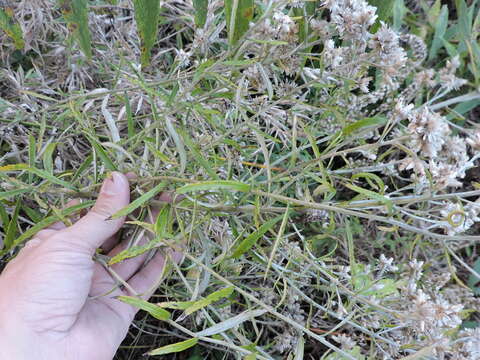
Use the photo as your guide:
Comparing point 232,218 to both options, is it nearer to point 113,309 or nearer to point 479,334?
point 113,309

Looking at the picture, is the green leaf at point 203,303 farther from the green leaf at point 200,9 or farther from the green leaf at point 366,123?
the green leaf at point 200,9

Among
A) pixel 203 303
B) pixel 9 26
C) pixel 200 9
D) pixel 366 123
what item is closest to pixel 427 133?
pixel 366 123

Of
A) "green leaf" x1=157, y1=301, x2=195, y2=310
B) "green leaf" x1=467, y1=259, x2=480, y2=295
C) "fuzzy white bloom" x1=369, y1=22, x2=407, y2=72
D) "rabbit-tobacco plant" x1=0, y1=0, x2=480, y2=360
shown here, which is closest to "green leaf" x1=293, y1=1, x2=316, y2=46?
"rabbit-tobacco plant" x1=0, y1=0, x2=480, y2=360

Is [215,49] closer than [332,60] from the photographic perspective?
No

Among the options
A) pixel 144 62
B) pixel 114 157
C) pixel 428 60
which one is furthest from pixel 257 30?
pixel 428 60

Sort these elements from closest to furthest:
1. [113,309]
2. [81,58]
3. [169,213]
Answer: [169,213] < [113,309] < [81,58]

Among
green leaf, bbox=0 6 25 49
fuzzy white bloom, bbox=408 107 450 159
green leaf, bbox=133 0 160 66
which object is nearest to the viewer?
fuzzy white bloom, bbox=408 107 450 159

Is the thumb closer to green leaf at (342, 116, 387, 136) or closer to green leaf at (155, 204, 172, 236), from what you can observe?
green leaf at (155, 204, 172, 236)
